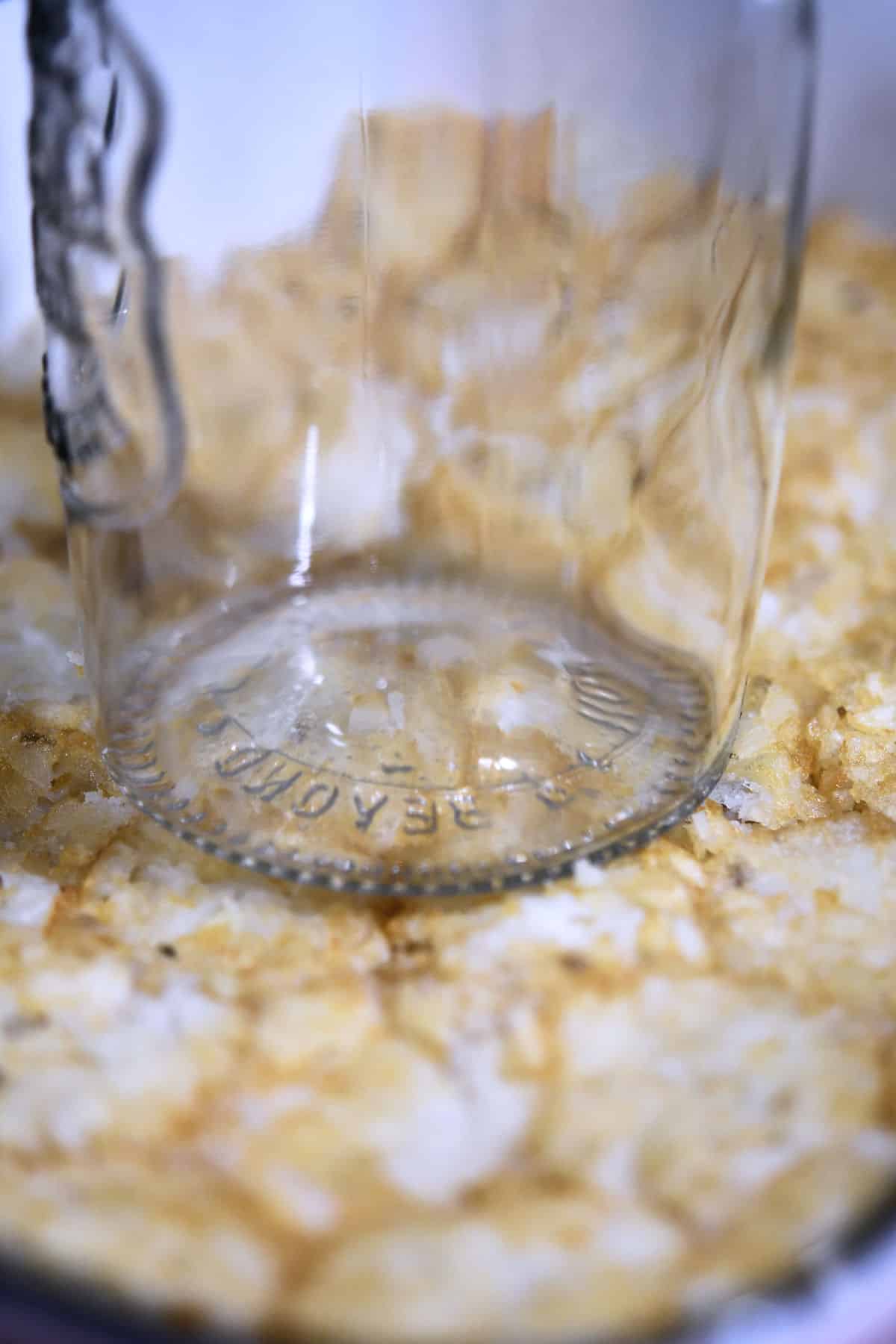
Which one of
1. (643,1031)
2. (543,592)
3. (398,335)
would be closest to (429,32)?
(398,335)

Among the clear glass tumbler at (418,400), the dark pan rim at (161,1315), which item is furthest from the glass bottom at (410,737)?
the dark pan rim at (161,1315)

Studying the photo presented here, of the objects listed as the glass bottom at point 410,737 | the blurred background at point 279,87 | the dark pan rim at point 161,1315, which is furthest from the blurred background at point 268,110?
the dark pan rim at point 161,1315

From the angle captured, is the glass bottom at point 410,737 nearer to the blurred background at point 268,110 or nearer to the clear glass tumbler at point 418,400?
the clear glass tumbler at point 418,400

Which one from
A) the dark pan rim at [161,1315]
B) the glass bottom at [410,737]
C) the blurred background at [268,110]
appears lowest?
the glass bottom at [410,737]

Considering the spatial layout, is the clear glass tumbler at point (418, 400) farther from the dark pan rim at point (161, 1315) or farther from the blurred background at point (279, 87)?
the dark pan rim at point (161, 1315)

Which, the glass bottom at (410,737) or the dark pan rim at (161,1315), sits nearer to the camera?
the dark pan rim at (161,1315)

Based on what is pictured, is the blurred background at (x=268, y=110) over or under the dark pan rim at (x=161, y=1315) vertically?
over

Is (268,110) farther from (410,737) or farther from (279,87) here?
(410,737)

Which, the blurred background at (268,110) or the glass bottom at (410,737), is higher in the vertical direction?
the blurred background at (268,110)
